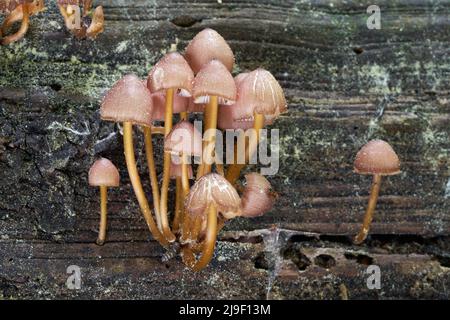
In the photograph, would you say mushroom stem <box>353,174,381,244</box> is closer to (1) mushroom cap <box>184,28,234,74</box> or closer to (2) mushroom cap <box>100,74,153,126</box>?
(1) mushroom cap <box>184,28,234,74</box>

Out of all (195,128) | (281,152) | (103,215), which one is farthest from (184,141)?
(281,152)

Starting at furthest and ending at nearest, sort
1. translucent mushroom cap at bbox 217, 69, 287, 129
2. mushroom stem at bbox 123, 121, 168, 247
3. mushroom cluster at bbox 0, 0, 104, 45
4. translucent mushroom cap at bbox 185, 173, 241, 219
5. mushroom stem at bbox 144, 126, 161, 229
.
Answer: mushroom cluster at bbox 0, 0, 104, 45
mushroom stem at bbox 144, 126, 161, 229
mushroom stem at bbox 123, 121, 168, 247
translucent mushroom cap at bbox 217, 69, 287, 129
translucent mushroom cap at bbox 185, 173, 241, 219

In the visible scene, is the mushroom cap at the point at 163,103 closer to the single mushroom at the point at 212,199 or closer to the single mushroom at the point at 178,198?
the single mushroom at the point at 178,198

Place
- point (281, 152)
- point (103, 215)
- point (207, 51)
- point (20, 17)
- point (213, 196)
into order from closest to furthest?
point (213, 196), point (207, 51), point (103, 215), point (20, 17), point (281, 152)

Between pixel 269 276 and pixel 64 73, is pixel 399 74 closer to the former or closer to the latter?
pixel 269 276

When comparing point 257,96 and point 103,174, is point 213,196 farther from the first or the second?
point 103,174

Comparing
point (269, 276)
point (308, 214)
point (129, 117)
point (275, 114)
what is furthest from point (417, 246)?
point (129, 117)

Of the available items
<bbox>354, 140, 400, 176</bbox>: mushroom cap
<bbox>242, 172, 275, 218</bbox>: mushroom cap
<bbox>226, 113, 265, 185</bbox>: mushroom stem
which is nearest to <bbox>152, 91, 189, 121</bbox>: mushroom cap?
<bbox>226, 113, 265, 185</bbox>: mushroom stem

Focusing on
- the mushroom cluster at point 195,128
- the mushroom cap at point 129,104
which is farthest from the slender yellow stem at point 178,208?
the mushroom cap at point 129,104
